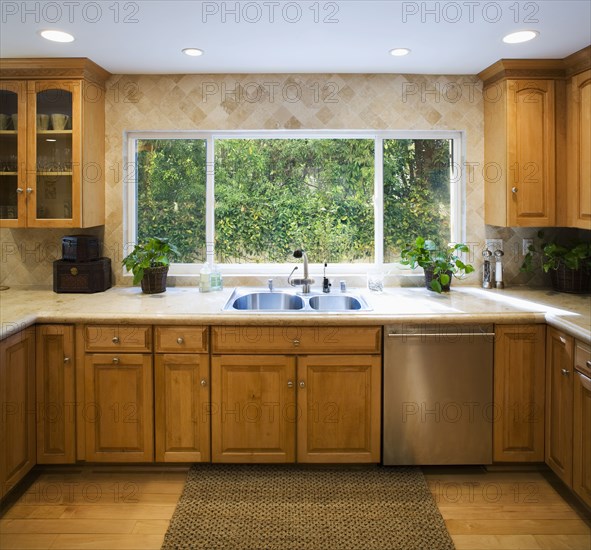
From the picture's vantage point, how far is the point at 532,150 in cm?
351

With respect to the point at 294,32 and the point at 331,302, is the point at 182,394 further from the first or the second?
the point at 294,32

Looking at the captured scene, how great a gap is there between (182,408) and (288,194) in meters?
1.58

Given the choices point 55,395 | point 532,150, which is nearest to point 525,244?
point 532,150

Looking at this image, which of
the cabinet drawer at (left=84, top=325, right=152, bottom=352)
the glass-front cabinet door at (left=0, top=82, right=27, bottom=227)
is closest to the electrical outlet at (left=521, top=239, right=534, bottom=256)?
the cabinet drawer at (left=84, top=325, right=152, bottom=352)

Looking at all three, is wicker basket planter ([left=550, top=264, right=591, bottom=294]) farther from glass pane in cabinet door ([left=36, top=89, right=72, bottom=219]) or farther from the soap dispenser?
glass pane in cabinet door ([left=36, top=89, right=72, bottom=219])

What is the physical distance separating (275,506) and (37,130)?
2.44 metres

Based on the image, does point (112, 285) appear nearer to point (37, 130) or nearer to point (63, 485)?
point (37, 130)

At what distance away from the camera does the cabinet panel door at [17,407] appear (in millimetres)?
2719

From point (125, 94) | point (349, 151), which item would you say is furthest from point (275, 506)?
point (125, 94)

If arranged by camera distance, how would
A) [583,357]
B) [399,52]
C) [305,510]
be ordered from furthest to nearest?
1. [399,52]
2. [305,510]
3. [583,357]

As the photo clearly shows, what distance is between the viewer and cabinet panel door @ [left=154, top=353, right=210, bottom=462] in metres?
3.09

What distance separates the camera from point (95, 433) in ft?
10.2

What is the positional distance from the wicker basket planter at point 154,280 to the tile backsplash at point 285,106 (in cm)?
62

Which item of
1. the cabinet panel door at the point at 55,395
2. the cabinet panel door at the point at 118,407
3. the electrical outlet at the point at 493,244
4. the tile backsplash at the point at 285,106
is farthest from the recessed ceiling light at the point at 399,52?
the cabinet panel door at the point at 55,395
